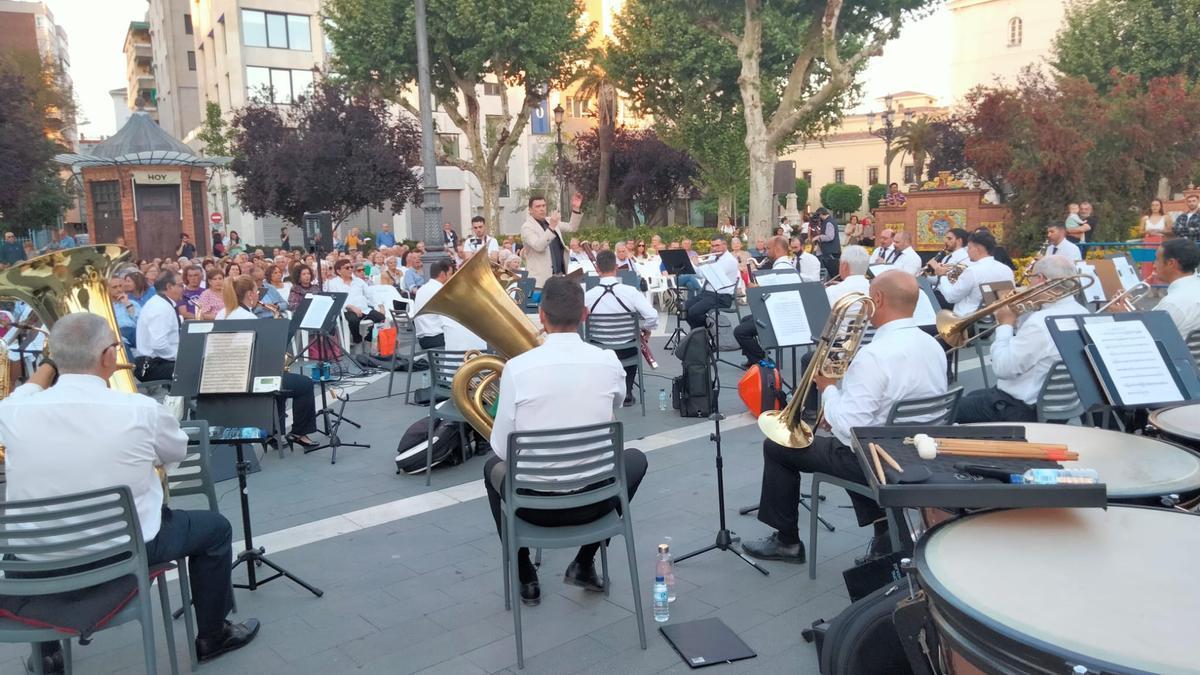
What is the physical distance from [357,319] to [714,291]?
17.3ft

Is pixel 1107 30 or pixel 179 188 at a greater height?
pixel 1107 30

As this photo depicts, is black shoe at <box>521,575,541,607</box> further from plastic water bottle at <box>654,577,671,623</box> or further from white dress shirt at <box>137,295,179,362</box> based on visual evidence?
white dress shirt at <box>137,295,179,362</box>

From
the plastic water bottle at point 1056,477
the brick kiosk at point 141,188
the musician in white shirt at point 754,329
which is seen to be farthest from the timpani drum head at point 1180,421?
the brick kiosk at point 141,188

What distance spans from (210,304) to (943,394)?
7.52 m

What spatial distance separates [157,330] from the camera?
7066mm

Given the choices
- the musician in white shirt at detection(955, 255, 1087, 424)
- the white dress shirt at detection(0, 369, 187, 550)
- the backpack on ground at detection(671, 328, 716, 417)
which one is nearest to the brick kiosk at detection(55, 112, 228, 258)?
the backpack on ground at detection(671, 328, 716, 417)

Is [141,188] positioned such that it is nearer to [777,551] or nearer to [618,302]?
[618,302]

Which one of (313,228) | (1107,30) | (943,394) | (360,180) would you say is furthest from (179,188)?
(1107,30)

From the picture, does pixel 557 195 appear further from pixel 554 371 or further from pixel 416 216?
pixel 554 371

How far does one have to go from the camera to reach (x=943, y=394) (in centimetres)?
384

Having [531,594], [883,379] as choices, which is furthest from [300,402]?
[883,379]

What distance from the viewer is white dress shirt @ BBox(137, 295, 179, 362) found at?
7.04 meters

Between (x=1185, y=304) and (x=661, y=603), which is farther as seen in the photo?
(x=1185, y=304)

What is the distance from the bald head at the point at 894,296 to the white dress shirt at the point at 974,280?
449 cm
